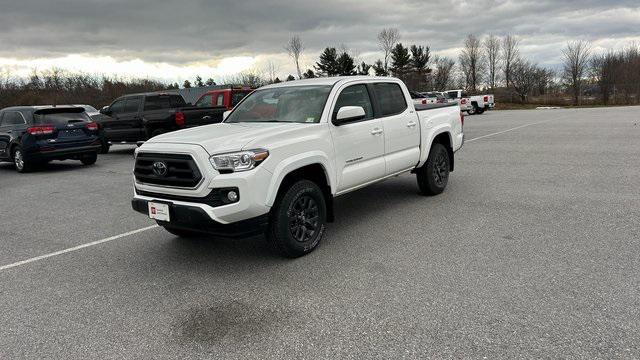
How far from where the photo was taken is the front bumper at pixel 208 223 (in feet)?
13.7

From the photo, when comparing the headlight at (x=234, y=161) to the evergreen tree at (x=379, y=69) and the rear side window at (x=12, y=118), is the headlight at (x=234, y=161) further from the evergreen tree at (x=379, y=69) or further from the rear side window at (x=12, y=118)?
the evergreen tree at (x=379, y=69)

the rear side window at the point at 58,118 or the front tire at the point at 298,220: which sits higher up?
the rear side window at the point at 58,118

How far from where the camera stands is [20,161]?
39.9 ft

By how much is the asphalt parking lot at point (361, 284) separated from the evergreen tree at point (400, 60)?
207 ft

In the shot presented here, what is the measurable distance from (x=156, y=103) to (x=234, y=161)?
1109cm

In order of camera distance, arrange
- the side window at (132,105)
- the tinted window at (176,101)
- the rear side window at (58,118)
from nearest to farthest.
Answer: the rear side window at (58,118)
the side window at (132,105)
the tinted window at (176,101)

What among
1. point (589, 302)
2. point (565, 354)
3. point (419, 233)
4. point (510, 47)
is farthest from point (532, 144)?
point (510, 47)

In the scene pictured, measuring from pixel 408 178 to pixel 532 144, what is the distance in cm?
620

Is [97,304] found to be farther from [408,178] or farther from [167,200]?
[408,178]

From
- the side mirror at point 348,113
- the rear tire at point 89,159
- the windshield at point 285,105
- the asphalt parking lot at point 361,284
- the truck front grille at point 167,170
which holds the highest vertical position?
the windshield at point 285,105

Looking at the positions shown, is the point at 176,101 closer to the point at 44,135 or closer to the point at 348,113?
the point at 44,135

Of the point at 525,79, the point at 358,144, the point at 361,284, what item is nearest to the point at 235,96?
the point at 358,144

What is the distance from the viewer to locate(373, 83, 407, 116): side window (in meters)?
6.10

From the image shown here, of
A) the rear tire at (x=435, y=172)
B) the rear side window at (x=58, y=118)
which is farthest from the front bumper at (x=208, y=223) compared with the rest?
the rear side window at (x=58, y=118)
